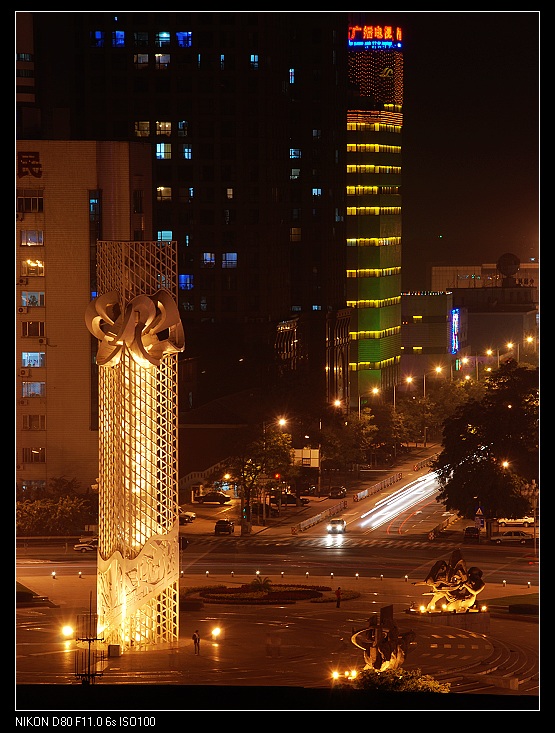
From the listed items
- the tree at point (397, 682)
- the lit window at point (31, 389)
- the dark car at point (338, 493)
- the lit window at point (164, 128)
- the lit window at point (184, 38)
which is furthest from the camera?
the lit window at point (164, 128)

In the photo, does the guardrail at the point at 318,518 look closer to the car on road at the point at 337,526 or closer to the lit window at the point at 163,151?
the car on road at the point at 337,526

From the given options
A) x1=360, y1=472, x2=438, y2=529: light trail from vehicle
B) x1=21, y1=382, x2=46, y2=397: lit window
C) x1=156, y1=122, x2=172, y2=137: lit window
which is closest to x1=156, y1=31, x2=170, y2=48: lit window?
x1=156, y1=122, x2=172, y2=137: lit window

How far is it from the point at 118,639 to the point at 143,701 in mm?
13683

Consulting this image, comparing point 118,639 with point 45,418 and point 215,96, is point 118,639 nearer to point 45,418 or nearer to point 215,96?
point 45,418

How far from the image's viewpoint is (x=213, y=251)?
155000 millimetres

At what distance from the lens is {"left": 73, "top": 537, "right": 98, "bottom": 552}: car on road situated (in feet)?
311

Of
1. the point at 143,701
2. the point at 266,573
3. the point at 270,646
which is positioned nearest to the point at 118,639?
the point at 270,646

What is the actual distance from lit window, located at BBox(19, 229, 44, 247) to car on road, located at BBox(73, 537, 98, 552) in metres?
19.7

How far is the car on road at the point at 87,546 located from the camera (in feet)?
311

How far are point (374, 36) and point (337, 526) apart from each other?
312 ft

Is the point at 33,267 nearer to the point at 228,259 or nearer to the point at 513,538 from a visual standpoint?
the point at 513,538

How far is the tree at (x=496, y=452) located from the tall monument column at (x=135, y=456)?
40089 mm

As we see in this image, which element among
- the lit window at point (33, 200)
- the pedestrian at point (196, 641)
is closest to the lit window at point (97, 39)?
the lit window at point (33, 200)

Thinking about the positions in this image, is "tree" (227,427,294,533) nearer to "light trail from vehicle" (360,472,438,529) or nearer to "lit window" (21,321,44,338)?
"light trail from vehicle" (360,472,438,529)
